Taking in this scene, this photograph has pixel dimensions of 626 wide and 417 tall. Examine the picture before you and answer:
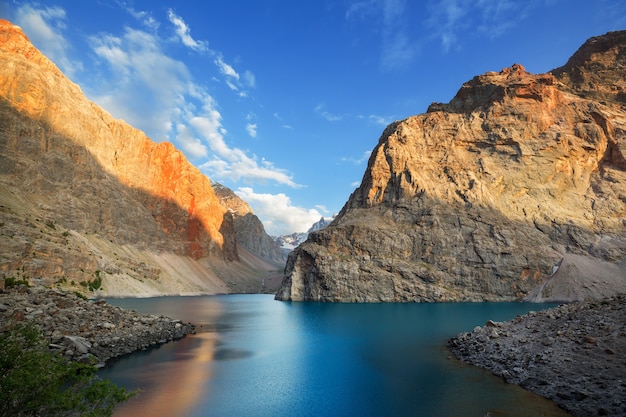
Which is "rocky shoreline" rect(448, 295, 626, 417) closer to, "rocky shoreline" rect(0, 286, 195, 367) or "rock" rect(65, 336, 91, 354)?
"rocky shoreline" rect(0, 286, 195, 367)

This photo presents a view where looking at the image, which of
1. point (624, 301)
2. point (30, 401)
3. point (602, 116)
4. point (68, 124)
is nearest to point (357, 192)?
point (602, 116)

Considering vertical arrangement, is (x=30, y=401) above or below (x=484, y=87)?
below

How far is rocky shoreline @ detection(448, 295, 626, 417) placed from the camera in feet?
60.8

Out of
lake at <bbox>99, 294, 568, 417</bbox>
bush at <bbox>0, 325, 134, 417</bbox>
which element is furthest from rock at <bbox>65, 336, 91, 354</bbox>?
bush at <bbox>0, 325, 134, 417</bbox>

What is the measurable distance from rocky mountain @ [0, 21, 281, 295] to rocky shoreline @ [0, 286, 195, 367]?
Result: 42946 millimetres

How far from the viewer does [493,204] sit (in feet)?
391

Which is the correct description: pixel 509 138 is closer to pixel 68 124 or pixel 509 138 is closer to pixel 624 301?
pixel 624 301

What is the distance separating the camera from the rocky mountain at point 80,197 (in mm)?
86312

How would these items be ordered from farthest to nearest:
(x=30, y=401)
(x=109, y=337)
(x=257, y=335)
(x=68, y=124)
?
(x=68, y=124)
(x=257, y=335)
(x=109, y=337)
(x=30, y=401)

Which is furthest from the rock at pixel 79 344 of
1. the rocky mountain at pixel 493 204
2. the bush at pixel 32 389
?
the rocky mountain at pixel 493 204

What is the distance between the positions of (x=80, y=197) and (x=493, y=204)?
135715 millimetres

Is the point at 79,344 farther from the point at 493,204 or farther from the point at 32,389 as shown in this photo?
the point at 493,204

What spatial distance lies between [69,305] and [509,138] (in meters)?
136

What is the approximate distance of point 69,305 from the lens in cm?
3406
